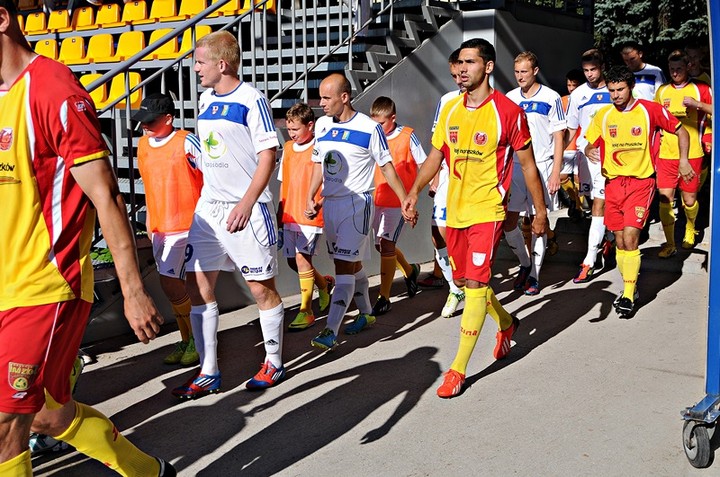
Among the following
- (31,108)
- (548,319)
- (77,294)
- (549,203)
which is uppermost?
(31,108)

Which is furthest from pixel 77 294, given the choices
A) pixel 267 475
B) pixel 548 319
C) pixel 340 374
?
pixel 548 319

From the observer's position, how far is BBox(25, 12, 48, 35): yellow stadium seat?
15.3 metres

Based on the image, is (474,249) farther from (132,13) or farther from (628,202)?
(132,13)

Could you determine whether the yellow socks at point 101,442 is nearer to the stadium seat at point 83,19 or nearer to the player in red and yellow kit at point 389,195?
the player in red and yellow kit at point 389,195

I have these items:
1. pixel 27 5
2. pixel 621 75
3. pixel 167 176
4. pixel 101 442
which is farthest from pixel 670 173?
pixel 27 5

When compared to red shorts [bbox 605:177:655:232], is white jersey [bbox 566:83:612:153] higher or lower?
higher

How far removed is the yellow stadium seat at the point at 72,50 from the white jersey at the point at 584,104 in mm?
7784

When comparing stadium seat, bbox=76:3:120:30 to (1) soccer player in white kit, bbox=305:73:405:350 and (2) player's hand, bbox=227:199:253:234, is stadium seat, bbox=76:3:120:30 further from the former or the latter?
(2) player's hand, bbox=227:199:253:234

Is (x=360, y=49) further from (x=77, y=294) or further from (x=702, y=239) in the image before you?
(x=77, y=294)

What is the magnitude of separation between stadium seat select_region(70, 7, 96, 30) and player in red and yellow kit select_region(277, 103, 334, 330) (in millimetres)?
8403

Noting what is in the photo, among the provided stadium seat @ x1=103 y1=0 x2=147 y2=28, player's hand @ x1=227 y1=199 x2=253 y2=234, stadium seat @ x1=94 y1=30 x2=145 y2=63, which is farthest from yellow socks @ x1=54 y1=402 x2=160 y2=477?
stadium seat @ x1=103 y1=0 x2=147 y2=28

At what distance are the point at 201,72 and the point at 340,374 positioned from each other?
2235 mm

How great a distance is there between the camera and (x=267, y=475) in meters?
4.17

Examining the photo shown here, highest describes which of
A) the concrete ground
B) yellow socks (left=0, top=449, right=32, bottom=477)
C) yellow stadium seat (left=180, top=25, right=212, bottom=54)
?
yellow stadium seat (left=180, top=25, right=212, bottom=54)
